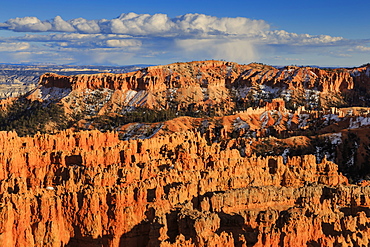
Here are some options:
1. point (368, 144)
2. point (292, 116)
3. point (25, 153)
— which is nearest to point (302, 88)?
point (292, 116)

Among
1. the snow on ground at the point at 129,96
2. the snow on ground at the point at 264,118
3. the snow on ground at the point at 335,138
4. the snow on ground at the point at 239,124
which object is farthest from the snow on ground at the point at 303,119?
the snow on ground at the point at 129,96

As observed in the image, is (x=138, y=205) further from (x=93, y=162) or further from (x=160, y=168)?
(x=93, y=162)

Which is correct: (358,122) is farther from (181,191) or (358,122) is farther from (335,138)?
(181,191)

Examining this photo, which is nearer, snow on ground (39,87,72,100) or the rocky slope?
the rocky slope

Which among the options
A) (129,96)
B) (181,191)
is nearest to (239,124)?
(129,96)

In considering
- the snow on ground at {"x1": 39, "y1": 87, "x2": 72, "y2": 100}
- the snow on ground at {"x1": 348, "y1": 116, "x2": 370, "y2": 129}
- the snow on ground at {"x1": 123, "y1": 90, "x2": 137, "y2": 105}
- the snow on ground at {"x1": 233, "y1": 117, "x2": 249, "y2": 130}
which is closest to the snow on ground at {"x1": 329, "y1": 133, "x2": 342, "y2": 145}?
the snow on ground at {"x1": 348, "y1": 116, "x2": 370, "y2": 129}

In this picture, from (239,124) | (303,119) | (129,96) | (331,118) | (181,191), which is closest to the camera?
(181,191)

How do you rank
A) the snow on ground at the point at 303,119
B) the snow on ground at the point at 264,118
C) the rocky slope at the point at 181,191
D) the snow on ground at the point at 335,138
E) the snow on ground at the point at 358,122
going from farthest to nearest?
1. the snow on ground at the point at 264,118
2. the snow on ground at the point at 303,119
3. the snow on ground at the point at 358,122
4. the snow on ground at the point at 335,138
5. the rocky slope at the point at 181,191

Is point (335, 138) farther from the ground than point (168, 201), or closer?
farther from the ground

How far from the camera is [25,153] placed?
59781 millimetres

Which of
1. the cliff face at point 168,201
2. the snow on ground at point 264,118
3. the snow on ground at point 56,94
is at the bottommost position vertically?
the cliff face at point 168,201

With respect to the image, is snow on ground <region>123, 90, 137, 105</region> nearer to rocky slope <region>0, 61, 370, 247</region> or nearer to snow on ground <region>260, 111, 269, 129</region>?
snow on ground <region>260, 111, 269, 129</region>

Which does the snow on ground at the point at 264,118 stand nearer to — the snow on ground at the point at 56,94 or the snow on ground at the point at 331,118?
the snow on ground at the point at 331,118

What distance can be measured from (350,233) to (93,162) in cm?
3444
